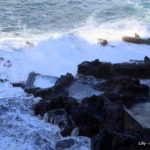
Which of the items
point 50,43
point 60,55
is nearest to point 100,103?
point 60,55

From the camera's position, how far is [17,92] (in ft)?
46.5

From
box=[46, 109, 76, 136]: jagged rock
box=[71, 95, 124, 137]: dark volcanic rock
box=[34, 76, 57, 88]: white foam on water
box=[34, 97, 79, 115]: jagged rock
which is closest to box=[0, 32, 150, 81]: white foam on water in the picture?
box=[34, 76, 57, 88]: white foam on water

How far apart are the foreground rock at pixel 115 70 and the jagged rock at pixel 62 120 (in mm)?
3021

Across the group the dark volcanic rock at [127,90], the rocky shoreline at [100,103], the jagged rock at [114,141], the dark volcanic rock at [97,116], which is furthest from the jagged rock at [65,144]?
the dark volcanic rock at [127,90]

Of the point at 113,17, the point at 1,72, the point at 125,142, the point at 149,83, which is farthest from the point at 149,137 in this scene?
the point at 113,17

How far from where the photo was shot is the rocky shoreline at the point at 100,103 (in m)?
10.2

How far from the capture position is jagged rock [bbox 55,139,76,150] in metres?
10.9

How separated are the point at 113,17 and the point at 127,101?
13.0 m

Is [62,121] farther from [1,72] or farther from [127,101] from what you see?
[1,72]

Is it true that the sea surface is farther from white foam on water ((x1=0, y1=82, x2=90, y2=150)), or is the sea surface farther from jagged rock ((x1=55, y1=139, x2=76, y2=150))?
jagged rock ((x1=55, y1=139, x2=76, y2=150))

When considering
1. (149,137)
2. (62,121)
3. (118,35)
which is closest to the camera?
(149,137)

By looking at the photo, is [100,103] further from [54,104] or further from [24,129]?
[24,129]

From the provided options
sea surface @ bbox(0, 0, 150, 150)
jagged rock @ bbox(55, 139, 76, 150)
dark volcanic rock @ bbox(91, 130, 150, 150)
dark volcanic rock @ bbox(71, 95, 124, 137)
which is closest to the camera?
dark volcanic rock @ bbox(91, 130, 150, 150)

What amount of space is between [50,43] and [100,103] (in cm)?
749
